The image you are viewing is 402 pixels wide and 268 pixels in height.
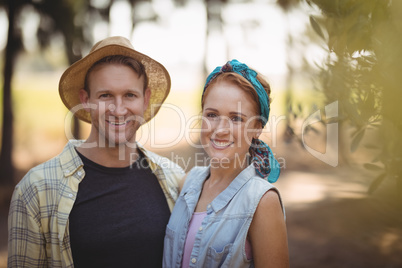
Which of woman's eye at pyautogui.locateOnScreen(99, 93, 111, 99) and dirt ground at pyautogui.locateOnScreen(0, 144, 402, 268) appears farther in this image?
dirt ground at pyautogui.locateOnScreen(0, 144, 402, 268)

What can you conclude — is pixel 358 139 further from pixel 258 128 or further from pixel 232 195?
pixel 232 195

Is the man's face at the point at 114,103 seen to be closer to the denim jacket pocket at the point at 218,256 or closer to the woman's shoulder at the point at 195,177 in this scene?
the woman's shoulder at the point at 195,177

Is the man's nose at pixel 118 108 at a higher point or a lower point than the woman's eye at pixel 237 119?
higher

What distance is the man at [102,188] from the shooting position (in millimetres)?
2395

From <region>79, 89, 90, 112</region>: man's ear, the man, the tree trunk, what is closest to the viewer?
the man

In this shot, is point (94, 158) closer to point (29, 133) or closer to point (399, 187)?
point (399, 187)

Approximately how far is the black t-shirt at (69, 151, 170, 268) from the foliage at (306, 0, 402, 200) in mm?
1611

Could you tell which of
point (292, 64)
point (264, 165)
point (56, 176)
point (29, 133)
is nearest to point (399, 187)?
point (264, 165)

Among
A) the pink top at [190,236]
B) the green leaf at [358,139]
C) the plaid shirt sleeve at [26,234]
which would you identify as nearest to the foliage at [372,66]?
the green leaf at [358,139]

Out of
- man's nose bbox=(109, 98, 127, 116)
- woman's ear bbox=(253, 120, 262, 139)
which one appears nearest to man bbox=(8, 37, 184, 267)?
man's nose bbox=(109, 98, 127, 116)

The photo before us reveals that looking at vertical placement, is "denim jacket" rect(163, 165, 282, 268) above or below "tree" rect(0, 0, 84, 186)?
below

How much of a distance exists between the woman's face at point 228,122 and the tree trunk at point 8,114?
910cm

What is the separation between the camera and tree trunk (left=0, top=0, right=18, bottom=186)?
31.2 ft

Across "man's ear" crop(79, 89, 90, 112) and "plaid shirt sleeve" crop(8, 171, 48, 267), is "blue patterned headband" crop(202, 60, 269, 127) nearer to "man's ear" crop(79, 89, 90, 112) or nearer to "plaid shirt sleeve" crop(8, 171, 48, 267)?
"man's ear" crop(79, 89, 90, 112)
